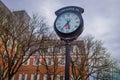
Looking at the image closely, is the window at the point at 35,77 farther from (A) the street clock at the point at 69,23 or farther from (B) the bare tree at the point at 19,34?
(A) the street clock at the point at 69,23

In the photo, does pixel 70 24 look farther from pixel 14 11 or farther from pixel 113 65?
pixel 113 65

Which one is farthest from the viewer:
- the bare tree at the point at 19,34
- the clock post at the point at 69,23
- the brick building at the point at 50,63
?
the brick building at the point at 50,63

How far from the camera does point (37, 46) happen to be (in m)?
25.6

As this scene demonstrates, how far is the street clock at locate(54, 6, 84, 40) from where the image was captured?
781 cm

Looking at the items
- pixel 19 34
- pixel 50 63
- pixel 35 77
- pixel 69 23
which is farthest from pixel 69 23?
pixel 35 77

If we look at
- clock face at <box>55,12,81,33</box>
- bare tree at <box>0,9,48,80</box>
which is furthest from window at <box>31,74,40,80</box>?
clock face at <box>55,12,81,33</box>

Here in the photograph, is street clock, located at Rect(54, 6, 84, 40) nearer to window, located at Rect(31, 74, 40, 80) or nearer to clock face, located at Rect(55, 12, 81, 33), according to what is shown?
clock face, located at Rect(55, 12, 81, 33)

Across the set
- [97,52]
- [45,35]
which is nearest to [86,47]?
[97,52]

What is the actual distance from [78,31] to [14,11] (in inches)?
795

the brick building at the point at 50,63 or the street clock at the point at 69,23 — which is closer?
the street clock at the point at 69,23

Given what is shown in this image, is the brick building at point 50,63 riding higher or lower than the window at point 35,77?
higher

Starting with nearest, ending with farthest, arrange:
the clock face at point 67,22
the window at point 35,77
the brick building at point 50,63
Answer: the clock face at point 67,22
the brick building at point 50,63
the window at point 35,77

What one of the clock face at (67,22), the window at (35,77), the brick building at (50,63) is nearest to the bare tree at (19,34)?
the brick building at (50,63)

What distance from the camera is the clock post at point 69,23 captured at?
7.79 meters
